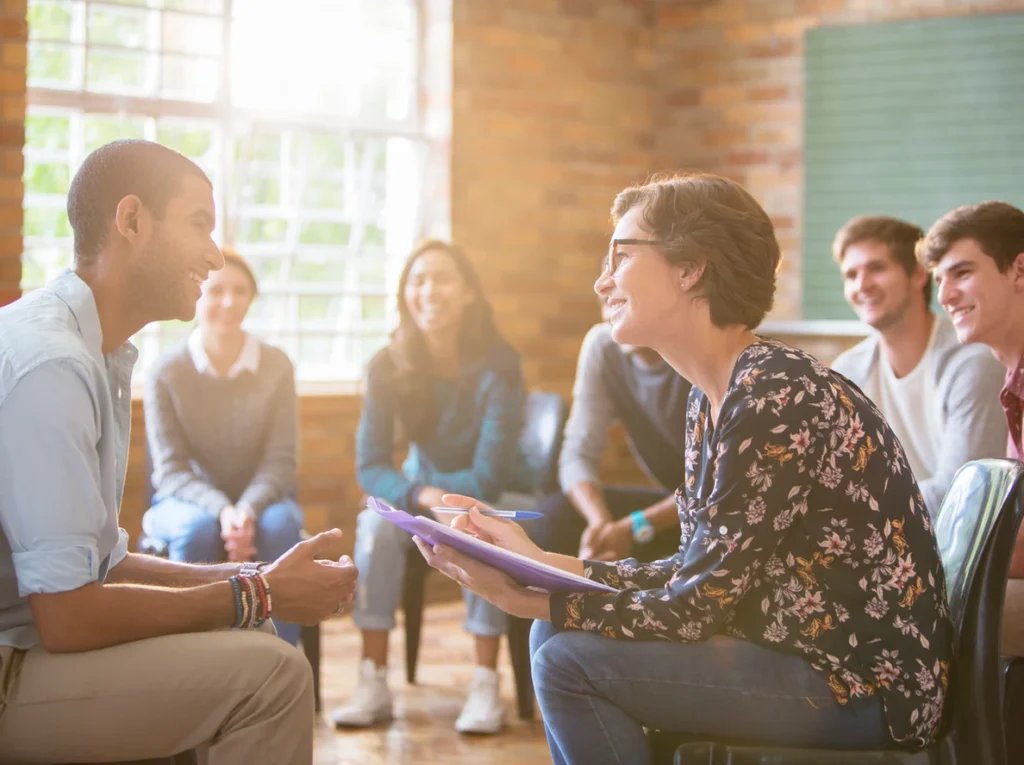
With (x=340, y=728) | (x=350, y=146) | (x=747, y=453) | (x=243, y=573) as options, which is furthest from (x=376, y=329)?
(x=747, y=453)

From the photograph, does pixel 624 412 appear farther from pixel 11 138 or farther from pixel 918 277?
pixel 11 138

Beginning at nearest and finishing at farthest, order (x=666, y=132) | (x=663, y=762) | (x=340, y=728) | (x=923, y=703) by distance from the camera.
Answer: (x=923, y=703) < (x=663, y=762) < (x=340, y=728) < (x=666, y=132)

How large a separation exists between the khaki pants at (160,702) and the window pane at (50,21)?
3346mm

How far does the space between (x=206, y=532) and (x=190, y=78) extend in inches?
87.7

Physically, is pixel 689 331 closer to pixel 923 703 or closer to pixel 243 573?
pixel 923 703

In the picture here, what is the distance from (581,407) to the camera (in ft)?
11.5

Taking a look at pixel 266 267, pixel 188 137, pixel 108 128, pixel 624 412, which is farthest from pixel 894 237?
pixel 108 128

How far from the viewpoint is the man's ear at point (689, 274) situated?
1.73m

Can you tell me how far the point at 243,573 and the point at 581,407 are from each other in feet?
6.02

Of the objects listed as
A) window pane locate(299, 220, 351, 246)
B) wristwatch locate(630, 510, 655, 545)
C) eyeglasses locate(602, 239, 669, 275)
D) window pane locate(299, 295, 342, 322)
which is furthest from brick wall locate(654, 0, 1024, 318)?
eyeglasses locate(602, 239, 669, 275)

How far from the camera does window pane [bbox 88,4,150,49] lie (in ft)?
14.5

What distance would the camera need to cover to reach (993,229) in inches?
96.0

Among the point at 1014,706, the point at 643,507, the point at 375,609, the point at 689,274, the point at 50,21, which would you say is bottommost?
the point at 375,609

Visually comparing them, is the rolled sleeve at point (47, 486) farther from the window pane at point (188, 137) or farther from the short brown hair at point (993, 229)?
the window pane at point (188, 137)
